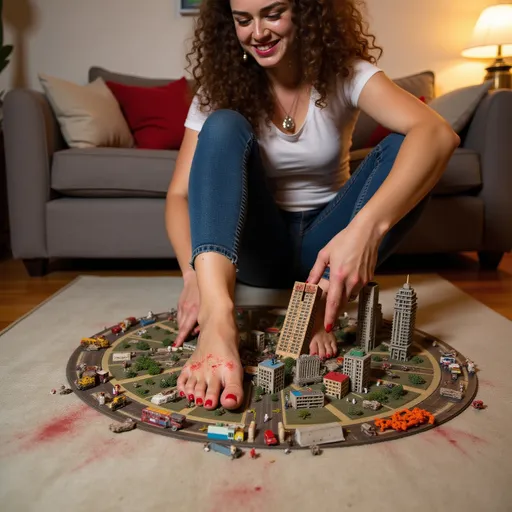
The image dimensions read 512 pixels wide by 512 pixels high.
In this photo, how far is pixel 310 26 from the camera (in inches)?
49.3

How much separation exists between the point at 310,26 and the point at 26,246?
4.84 ft

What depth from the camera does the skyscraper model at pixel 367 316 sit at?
4.15 ft

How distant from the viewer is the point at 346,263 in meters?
1.10

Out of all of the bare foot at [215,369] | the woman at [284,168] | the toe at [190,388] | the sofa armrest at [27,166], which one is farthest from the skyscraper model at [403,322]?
the sofa armrest at [27,166]

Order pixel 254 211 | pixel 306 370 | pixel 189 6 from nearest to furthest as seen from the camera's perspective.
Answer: pixel 306 370, pixel 254 211, pixel 189 6

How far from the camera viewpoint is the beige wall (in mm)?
2867

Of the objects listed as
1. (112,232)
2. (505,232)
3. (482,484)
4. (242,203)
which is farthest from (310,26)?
(505,232)

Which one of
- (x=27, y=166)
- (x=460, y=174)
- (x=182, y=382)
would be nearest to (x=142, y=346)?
(x=182, y=382)

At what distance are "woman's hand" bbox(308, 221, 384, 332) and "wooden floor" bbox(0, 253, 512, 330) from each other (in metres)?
0.81

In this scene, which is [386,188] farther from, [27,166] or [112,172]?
[27,166]

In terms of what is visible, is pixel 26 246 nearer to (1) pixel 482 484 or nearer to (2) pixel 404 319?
(2) pixel 404 319

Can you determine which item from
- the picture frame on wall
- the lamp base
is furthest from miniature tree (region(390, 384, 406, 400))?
the picture frame on wall

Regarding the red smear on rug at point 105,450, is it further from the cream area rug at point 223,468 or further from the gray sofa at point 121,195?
the gray sofa at point 121,195

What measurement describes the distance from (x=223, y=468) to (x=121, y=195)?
1.52 metres
